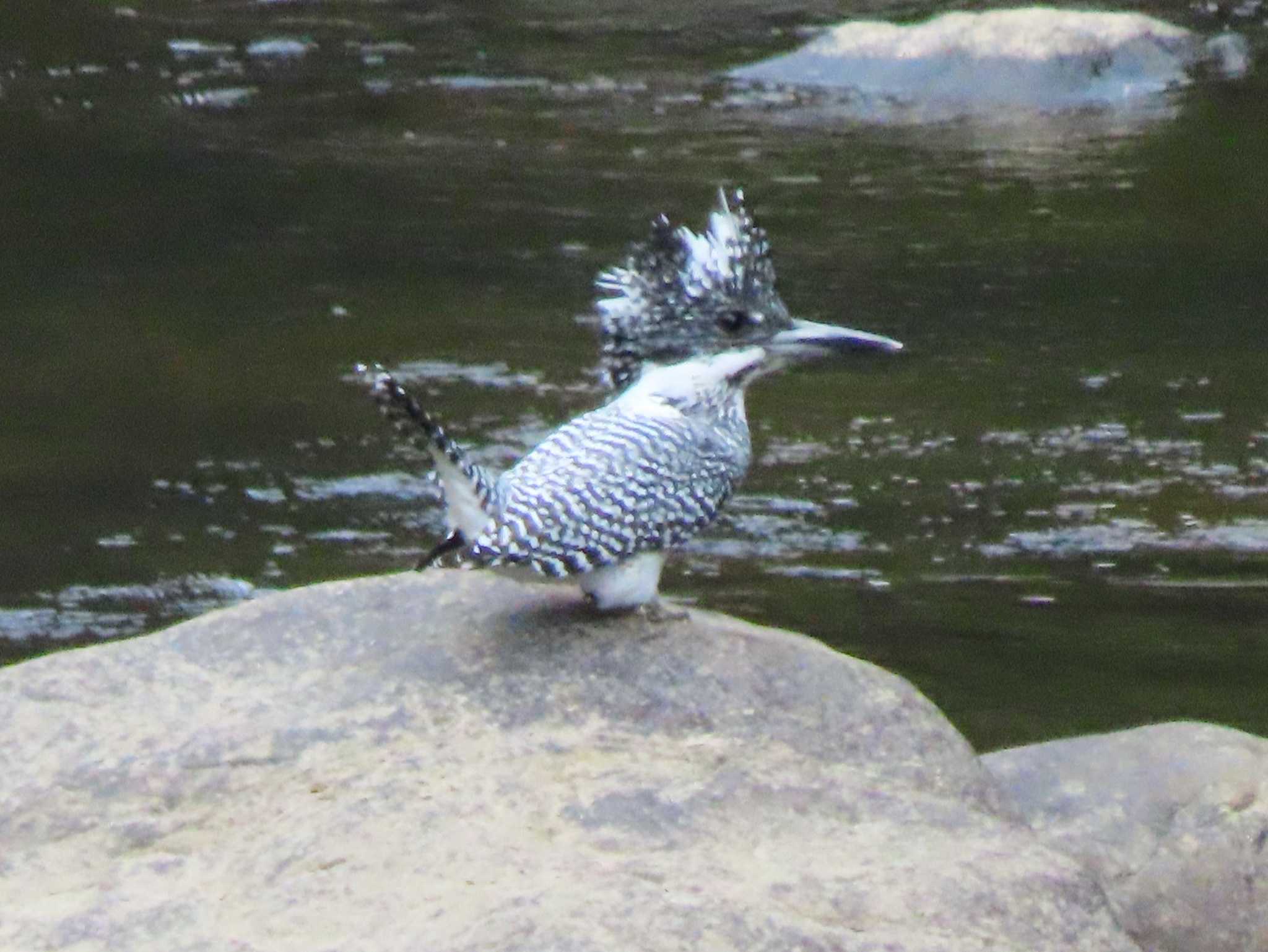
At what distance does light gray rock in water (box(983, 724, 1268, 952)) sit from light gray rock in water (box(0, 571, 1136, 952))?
0.50 metres

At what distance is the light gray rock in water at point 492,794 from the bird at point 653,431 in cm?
21

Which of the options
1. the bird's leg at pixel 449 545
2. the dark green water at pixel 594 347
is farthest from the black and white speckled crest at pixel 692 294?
the dark green water at pixel 594 347

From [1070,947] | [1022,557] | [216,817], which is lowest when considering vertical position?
[1022,557]

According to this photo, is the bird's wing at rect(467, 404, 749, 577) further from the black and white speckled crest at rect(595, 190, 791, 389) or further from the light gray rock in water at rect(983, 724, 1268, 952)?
the light gray rock in water at rect(983, 724, 1268, 952)

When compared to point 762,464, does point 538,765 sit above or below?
above

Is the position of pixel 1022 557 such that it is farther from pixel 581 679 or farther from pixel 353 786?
pixel 353 786

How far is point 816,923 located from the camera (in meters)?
3.30

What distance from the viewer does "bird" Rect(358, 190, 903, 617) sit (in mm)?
3896

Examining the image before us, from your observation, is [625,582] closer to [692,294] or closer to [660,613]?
[660,613]

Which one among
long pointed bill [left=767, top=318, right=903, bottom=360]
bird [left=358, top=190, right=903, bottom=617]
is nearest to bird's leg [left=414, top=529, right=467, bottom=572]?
bird [left=358, top=190, right=903, bottom=617]

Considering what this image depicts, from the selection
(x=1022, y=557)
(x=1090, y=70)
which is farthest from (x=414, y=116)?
(x=1022, y=557)

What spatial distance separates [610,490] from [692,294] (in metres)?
0.49

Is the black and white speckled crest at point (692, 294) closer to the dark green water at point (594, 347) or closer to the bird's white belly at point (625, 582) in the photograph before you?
the bird's white belly at point (625, 582)

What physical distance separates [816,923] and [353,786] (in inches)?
31.3
